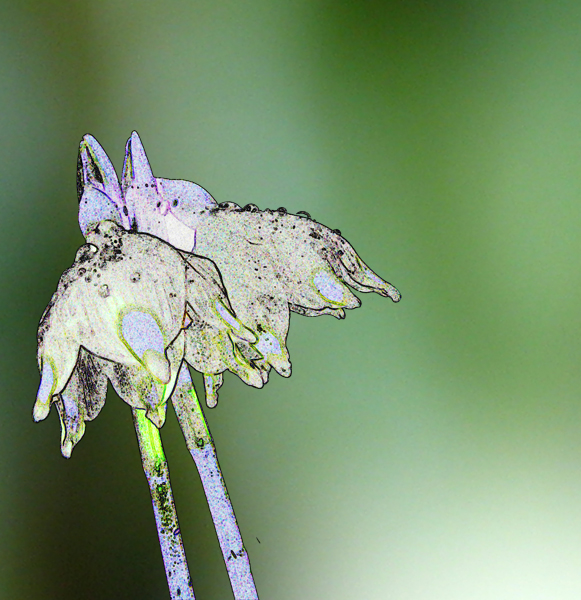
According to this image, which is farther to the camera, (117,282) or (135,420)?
(135,420)

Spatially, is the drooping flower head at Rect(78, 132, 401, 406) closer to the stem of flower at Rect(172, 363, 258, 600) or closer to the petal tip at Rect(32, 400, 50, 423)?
the stem of flower at Rect(172, 363, 258, 600)

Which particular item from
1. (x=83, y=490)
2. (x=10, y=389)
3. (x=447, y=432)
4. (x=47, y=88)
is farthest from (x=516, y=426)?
(x=47, y=88)

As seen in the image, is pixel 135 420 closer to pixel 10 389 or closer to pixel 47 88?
pixel 10 389

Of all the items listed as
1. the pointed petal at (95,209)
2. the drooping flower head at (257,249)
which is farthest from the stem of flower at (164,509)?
the pointed petal at (95,209)

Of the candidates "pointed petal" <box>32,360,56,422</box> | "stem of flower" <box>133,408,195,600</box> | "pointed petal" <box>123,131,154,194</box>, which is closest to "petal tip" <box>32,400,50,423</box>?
"pointed petal" <box>32,360,56,422</box>

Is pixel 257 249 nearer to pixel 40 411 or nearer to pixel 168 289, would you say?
pixel 168 289
